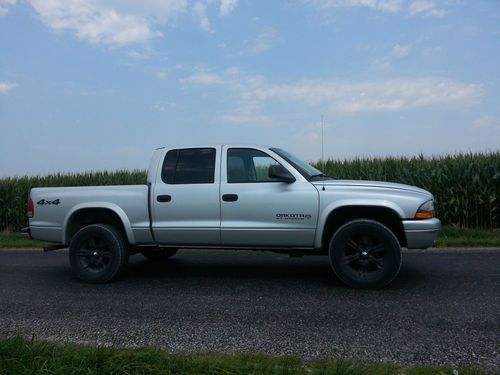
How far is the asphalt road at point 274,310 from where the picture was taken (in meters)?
3.92

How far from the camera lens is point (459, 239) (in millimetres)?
9953

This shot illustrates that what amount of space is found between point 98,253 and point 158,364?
352cm

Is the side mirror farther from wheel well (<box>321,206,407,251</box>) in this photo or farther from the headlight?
the headlight

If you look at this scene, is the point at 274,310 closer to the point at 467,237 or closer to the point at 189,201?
the point at 189,201

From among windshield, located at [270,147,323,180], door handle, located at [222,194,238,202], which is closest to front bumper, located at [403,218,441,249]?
windshield, located at [270,147,323,180]

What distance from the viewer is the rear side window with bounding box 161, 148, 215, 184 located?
6430 millimetres

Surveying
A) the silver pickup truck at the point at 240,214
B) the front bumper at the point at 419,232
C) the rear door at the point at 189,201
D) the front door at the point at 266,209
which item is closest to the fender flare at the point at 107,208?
the silver pickup truck at the point at 240,214

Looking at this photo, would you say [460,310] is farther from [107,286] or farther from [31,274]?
[31,274]

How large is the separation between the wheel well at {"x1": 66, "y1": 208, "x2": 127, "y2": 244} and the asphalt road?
735mm

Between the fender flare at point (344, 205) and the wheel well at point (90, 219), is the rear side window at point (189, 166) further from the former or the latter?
the fender flare at point (344, 205)

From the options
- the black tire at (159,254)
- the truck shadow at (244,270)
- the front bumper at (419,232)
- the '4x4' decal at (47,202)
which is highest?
the '4x4' decal at (47,202)

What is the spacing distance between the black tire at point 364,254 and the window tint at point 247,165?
4.05ft

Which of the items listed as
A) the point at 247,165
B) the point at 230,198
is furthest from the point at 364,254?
the point at 247,165

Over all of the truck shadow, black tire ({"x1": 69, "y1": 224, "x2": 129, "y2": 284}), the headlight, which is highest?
the headlight
